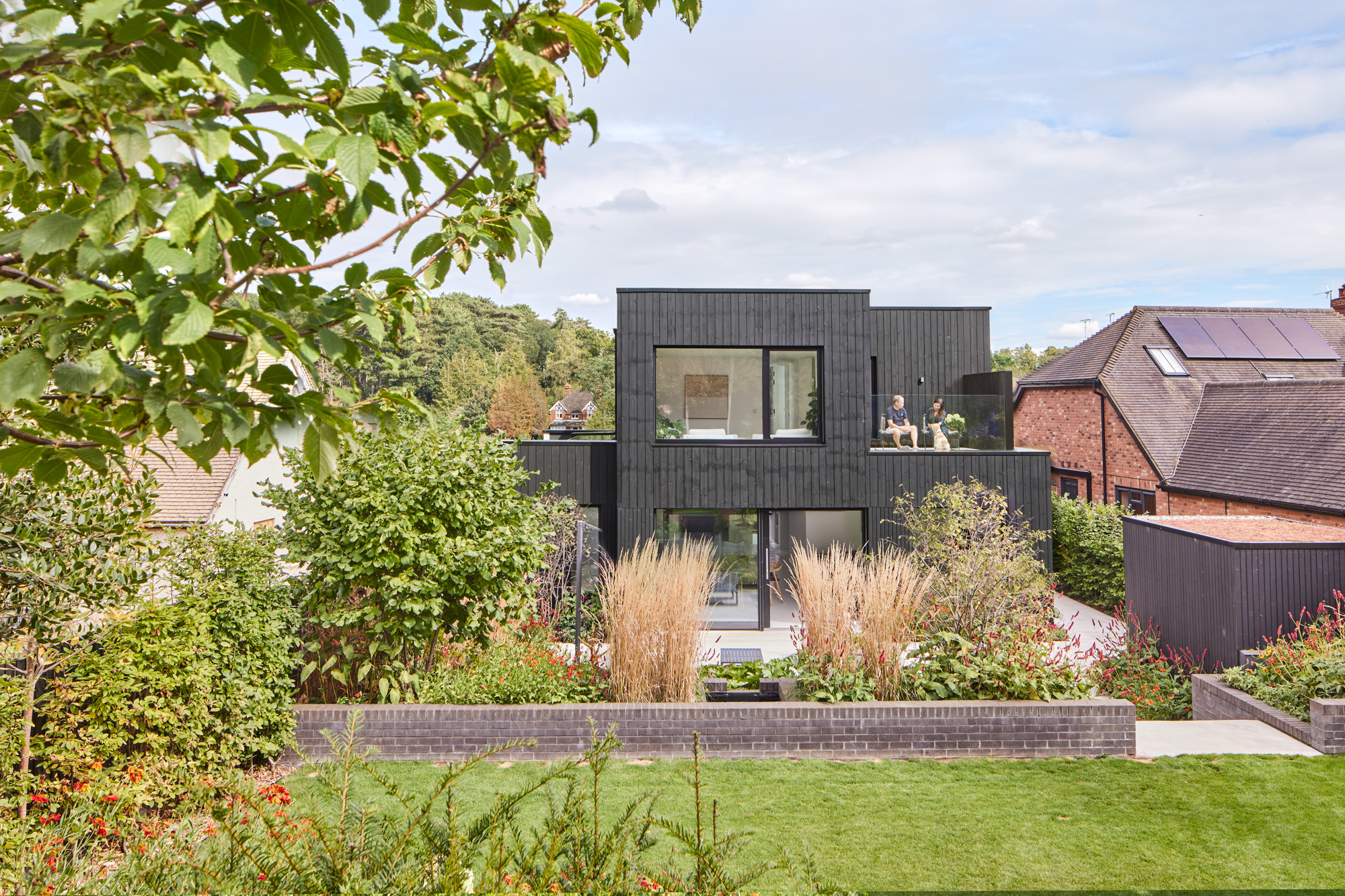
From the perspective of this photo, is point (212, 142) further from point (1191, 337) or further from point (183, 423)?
point (1191, 337)

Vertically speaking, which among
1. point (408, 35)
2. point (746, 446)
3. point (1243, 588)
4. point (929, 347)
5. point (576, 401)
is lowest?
point (1243, 588)

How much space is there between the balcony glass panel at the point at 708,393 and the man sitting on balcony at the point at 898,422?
200cm

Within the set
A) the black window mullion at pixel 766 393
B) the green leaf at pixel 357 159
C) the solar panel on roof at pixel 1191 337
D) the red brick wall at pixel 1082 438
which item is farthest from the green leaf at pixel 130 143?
the solar panel on roof at pixel 1191 337

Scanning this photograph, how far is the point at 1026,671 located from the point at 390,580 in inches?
194

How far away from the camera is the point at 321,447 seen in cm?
165

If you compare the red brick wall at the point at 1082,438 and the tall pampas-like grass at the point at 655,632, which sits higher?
the red brick wall at the point at 1082,438

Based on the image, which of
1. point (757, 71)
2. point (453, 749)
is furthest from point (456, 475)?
point (757, 71)

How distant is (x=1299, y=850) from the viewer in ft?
13.9

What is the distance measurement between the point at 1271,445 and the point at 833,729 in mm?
11387

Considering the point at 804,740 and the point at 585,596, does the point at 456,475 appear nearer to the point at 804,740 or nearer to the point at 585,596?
the point at 804,740

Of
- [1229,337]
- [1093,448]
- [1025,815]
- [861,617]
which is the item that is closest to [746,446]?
[861,617]

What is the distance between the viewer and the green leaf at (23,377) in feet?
4.30

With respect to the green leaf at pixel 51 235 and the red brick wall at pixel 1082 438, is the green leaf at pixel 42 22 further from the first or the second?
the red brick wall at pixel 1082 438

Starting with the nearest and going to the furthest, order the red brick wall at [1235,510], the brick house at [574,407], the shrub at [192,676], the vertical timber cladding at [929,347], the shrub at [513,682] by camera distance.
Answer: the shrub at [192,676] < the shrub at [513,682] < the red brick wall at [1235,510] < the vertical timber cladding at [929,347] < the brick house at [574,407]
